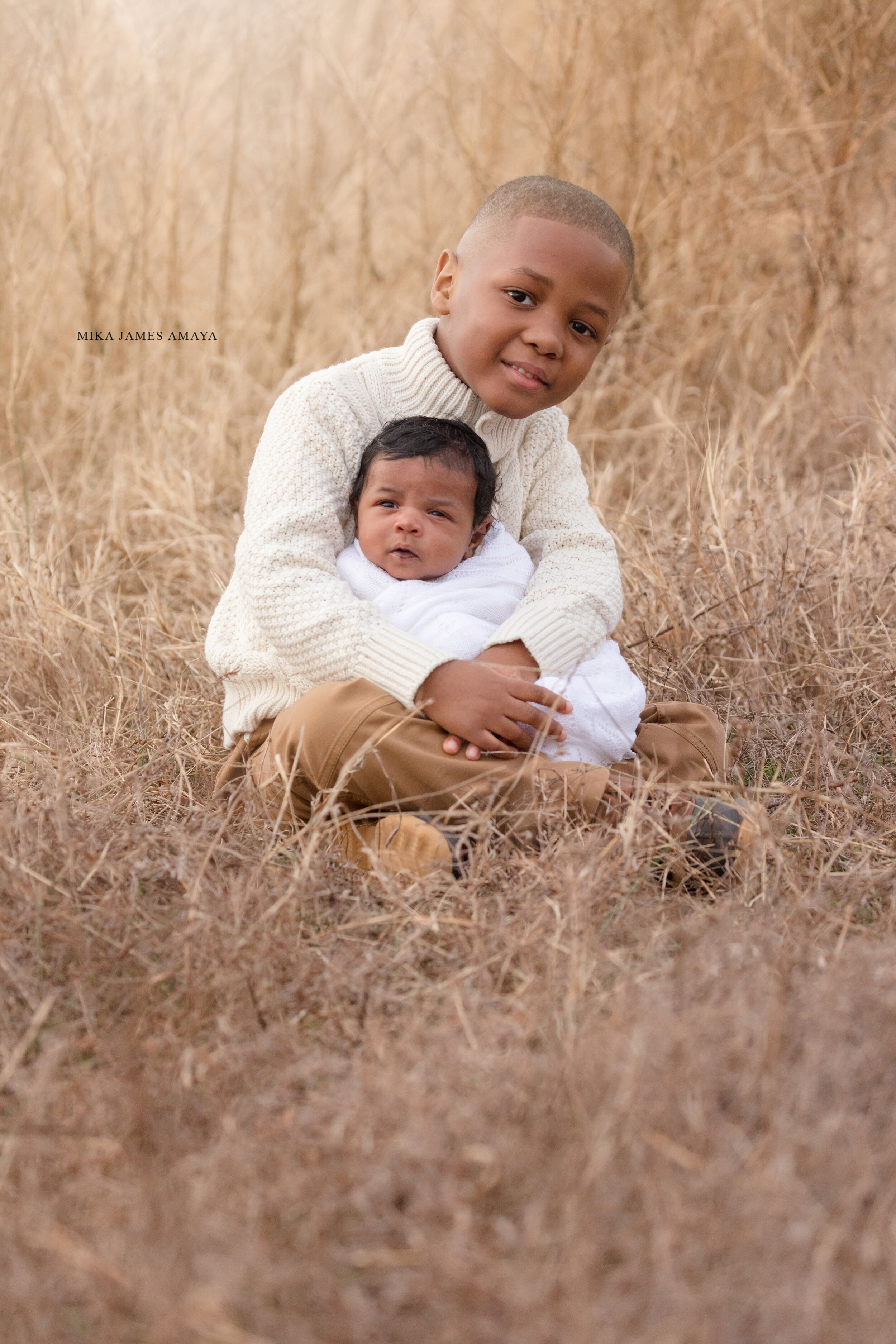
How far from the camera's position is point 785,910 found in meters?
1.65

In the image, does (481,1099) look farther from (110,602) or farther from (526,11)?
(526,11)

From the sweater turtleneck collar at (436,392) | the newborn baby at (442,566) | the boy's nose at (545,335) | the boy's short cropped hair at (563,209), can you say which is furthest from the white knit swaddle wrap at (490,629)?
the boy's short cropped hair at (563,209)

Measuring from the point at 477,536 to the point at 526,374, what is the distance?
280 mm

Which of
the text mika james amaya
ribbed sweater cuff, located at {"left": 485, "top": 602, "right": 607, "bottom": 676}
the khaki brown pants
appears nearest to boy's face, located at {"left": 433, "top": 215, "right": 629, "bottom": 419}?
ribbed sweater cuff, located at {"left": 485, "top": 602, "right": 607, "bottom": 676}

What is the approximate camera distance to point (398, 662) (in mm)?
1899

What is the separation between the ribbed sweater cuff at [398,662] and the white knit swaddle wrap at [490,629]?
34 millimetres

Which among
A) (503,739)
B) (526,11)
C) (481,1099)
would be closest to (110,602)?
(503,739)

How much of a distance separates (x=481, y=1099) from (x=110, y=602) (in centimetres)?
200

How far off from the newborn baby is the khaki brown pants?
0.31ft

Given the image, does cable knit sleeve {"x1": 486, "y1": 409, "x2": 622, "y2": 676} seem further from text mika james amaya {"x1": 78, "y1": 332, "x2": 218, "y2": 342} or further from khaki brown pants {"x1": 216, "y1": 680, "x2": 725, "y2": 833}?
text mika james amaya {"x1": 78, "y1": 332, "x2": 218, "y2": 342}

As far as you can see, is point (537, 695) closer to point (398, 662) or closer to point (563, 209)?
point (398, 662)

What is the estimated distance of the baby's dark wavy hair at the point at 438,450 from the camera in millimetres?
2029

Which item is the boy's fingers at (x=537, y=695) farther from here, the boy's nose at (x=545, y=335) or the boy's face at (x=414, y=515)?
the boy's nose at (x=545, y=335)

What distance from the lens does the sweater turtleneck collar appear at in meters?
2.14
